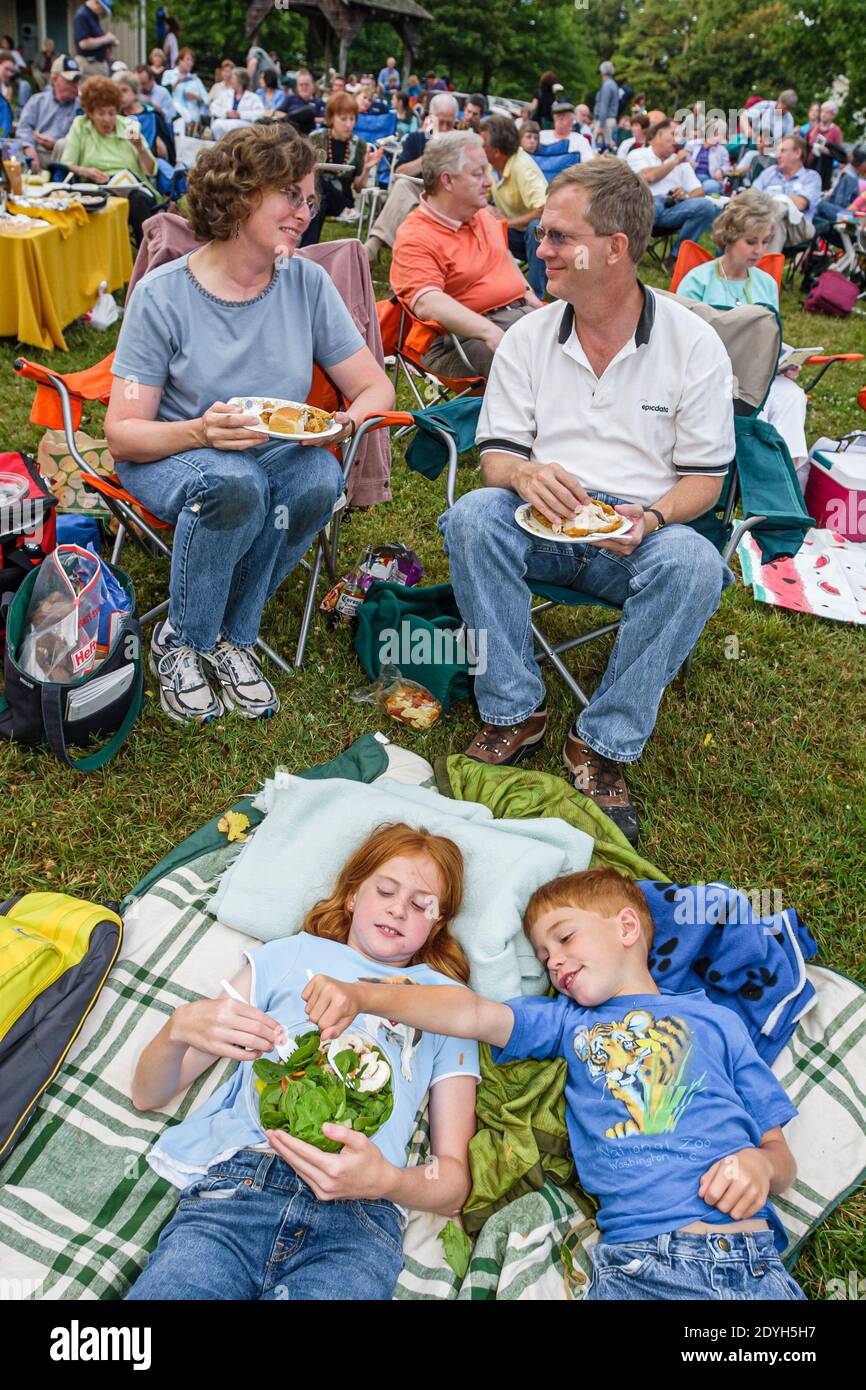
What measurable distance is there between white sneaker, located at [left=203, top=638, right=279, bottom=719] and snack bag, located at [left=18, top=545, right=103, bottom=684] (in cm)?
42

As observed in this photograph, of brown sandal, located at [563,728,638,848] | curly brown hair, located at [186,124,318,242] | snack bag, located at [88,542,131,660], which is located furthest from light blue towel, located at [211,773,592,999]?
curly brown hair, located at [186,124,318,242]

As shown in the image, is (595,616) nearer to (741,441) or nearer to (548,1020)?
(741,441)

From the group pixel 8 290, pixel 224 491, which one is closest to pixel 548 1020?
pixel 224 491

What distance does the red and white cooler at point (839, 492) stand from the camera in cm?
502

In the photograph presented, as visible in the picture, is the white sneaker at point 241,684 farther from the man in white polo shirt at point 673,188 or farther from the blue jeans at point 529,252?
the man in white polo shirt at point 673,188

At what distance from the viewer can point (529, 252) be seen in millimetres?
7938

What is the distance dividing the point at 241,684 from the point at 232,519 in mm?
597

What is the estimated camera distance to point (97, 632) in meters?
3.06

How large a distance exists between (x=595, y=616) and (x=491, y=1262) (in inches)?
107

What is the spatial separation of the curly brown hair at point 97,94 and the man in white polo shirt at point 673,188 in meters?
5.21

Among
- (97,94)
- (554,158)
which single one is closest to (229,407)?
(97,94)

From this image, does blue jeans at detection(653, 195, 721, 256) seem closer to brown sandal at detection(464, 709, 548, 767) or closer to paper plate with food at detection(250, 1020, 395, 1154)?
brown sandal at detection(464, 709, 548, 767)

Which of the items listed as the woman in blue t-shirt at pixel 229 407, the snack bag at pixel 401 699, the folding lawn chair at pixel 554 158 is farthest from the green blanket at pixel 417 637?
the folding lawn chair at pixel 554 158

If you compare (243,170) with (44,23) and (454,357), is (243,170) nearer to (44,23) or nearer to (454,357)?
(454,357)
